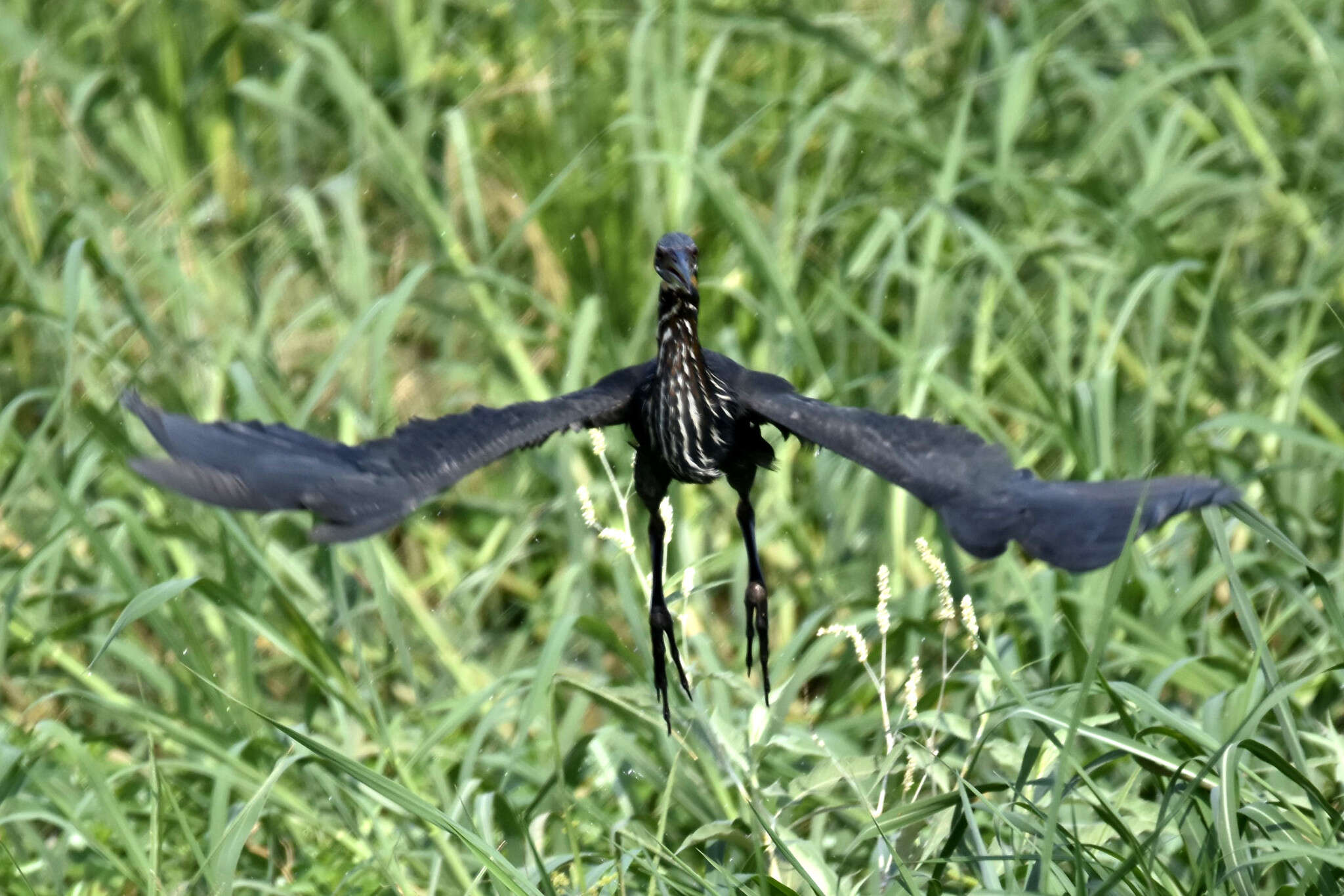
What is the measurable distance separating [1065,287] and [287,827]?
2745 mm

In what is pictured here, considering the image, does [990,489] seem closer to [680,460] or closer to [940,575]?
[940,575]

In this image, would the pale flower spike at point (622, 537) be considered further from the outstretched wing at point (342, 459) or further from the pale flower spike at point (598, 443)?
the outstretched wing at point (342, 459)

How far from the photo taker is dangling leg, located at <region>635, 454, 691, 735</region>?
3.31m

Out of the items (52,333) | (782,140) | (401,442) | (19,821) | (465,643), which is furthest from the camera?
(782,140)

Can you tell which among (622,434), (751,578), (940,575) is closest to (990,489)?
(940,575)

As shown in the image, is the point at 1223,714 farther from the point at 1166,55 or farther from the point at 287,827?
the point at 1166,55

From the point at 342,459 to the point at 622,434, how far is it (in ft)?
7.12

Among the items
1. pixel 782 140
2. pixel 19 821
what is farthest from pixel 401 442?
pixel 782 140

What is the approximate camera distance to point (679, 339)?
3.41 metres

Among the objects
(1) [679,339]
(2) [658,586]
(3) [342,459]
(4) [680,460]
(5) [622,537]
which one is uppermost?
(1) [679,339]

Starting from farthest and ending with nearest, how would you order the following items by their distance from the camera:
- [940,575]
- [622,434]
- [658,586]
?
[622,434] < [658,586] < [940,575]

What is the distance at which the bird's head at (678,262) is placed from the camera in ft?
10.9

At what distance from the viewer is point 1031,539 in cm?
256

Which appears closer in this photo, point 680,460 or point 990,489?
point 990,489
